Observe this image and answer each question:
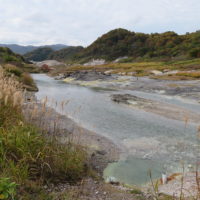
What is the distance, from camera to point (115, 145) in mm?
7465

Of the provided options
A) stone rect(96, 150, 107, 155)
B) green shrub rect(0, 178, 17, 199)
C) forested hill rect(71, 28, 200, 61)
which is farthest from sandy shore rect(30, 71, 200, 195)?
forested hill rect(71, 28, 200, 61)

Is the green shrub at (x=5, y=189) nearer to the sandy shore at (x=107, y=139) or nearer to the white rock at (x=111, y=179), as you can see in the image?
the sandy shore at (x=107, y=139)

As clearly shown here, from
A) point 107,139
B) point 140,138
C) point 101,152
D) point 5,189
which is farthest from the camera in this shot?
point 140,138

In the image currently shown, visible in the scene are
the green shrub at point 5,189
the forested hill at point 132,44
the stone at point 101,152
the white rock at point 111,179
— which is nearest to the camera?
the green shrub at point 5,189

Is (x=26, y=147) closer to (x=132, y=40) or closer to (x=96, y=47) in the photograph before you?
(x=96, y=47)

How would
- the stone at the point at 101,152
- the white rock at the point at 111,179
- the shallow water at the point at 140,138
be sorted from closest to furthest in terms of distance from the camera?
1. the white rock at the point at 111,179
2. the shallow water at the point at 140,138
3. the stone at the point at 101,152

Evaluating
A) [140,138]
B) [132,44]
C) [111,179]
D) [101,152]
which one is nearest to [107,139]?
[101,152]

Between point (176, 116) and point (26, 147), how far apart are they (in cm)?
1129

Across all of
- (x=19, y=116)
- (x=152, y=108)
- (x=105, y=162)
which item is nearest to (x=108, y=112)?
(x=152, y=108)

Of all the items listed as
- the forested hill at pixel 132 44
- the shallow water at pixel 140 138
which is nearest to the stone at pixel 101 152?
the shallow water at pixel 140 138

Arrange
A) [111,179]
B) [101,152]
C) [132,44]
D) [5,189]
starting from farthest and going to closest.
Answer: [132,44] → [101,152] → [111,179] → [5,189]

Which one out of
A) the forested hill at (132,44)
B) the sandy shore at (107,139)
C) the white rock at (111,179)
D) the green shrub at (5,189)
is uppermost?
the forested hill at (132,44)

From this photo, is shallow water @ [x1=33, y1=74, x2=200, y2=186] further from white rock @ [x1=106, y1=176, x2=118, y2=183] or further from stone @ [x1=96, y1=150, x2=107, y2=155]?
stone @ [x1=96, y1=150, x2=107, y2=155]

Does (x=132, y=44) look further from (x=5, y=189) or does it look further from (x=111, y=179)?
(x=5, y=189)
